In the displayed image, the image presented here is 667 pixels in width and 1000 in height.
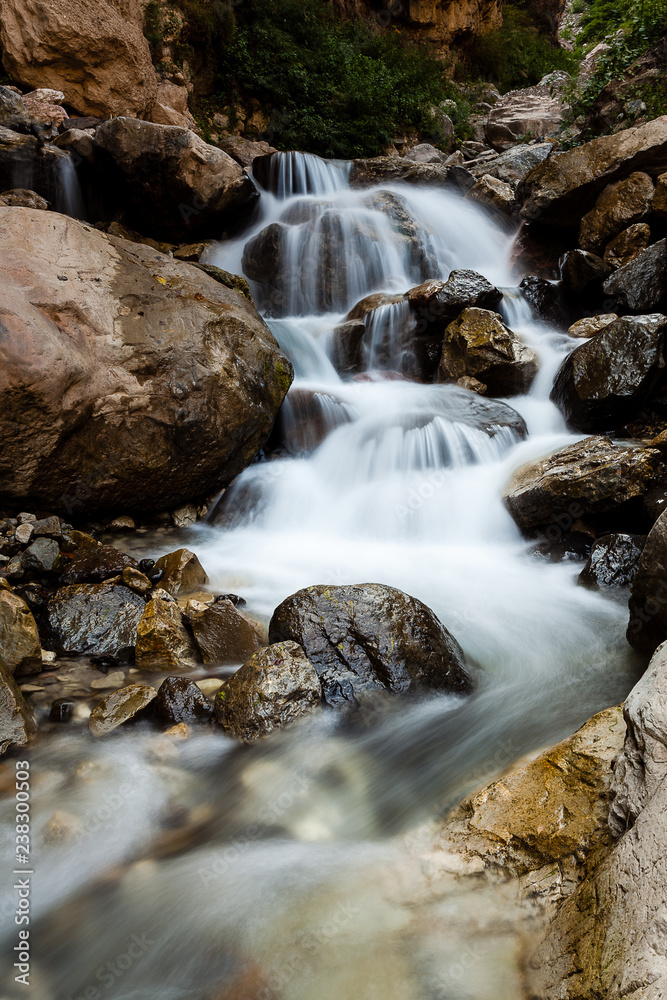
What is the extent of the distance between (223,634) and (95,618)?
2.79 ft

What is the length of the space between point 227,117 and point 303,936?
16.7 meters

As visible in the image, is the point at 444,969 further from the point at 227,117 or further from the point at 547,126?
the point at 547,126

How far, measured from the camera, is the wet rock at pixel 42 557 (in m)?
4.05

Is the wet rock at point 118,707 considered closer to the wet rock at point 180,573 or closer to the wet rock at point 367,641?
the wet rock at point 367,641

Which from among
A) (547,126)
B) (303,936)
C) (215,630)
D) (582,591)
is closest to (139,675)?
(215,630)

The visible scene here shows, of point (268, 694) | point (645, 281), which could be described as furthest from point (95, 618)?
point (645, 281)

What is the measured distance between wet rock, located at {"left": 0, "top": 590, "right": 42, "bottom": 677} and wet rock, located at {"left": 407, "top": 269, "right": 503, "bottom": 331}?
6.79 meters

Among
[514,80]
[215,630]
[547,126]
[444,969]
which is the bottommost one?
[215,630]

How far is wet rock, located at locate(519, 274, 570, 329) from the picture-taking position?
886cm

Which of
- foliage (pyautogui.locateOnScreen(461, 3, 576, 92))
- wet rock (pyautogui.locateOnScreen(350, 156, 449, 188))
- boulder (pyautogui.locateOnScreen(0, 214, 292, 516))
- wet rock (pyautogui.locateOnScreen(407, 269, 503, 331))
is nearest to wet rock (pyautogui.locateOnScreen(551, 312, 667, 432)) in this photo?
wet rock (pyautogui.locateOnScreen(407, 269, 503, 331))

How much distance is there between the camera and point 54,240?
192 inches

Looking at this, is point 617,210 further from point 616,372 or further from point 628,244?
point 616,372

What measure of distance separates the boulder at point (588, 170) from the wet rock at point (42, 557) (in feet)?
31.7

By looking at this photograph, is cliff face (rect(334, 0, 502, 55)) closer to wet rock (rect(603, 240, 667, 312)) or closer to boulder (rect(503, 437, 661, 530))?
wet rock (rect(603, 240, 667, 312))
